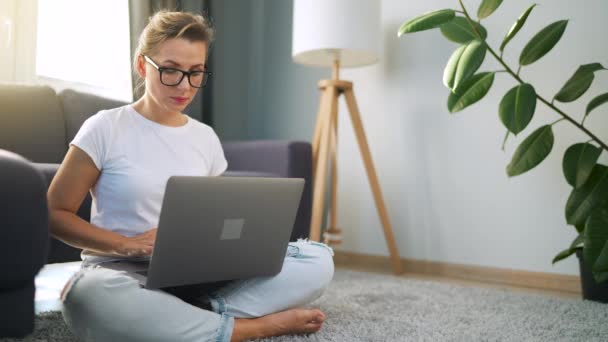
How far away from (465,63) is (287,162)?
2.47 feet

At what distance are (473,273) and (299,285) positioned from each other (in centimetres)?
133

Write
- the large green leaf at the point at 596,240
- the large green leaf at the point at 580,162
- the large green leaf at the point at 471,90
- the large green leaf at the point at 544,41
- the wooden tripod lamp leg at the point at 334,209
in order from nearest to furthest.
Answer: the large green leaf at the point at 596,240, the large green leaf at the point at 580,162, the large green leaf at the point at 544,41, the large green leaf at the point at 471,90, the wooden tripod lamp leg at the point at 334,209

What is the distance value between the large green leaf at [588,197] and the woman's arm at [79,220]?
1376 mm

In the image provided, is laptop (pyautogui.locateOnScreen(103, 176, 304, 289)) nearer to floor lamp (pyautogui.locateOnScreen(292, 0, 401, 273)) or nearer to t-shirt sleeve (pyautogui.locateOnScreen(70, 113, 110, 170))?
t-shirt sleeve (pyautogui.locateOnScreen(70, 113, 110, 170))

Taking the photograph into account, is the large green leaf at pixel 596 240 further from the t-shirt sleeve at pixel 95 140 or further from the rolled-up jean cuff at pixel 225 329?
the t-shirt sleeve at pixel 95 140

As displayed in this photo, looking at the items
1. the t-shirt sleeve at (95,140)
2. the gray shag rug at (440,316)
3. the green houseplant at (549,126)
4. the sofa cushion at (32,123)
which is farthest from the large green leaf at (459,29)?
the sofa cushion at (32,123)

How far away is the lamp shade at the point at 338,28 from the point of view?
2.43 m

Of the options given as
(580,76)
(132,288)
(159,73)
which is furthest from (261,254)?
(580,76)

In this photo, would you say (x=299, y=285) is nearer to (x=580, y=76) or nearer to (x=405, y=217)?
(x=580, y=76)

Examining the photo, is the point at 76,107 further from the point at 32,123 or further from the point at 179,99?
the point at 179,99

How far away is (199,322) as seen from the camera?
1.14m

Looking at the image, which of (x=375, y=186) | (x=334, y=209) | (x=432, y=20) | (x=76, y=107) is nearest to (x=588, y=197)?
(x=432, y=20)

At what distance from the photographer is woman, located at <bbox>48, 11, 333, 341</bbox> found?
1.09 meters

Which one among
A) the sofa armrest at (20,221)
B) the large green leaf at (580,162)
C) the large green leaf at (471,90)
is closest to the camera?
the sofa armrest at (20,221)
